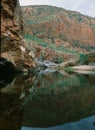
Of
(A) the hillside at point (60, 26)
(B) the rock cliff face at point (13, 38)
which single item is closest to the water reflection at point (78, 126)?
(B) the rock cliff face at point (13, 38)

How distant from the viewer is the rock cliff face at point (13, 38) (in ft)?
125

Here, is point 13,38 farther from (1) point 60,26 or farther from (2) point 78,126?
(1) point 60,26

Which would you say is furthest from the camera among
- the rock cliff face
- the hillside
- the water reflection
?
the hillside

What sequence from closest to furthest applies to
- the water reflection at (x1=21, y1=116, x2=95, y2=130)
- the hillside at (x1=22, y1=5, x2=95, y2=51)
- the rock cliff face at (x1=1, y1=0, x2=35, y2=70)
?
the water reflection at (x1=21, y1=116, x2=95, y2=130), the rock cliff face at (x1=1, y1=0, x2=35, y2=70), the hillside at (x1=22, y1=5, x2=95, y2=51)

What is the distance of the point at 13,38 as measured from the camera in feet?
137

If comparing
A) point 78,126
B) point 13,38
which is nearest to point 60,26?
point 13,38

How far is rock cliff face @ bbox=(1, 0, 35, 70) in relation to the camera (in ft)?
125

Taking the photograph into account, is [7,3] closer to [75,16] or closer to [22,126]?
[22,126]

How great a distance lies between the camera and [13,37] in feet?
137

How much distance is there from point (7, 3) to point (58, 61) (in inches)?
2686

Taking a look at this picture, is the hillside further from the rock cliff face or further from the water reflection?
the water reflection

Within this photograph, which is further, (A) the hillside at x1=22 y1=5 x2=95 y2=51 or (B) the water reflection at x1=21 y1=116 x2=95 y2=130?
(A) the hillside at x1=22 y1=5 x2=95 y2=51

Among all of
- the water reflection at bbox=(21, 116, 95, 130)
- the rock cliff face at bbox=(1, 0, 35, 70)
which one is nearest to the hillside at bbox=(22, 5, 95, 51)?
the rock cliff face at bbox=(1, 0, 35, 70)

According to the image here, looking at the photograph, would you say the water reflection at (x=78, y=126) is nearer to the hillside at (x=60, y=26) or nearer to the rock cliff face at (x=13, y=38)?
the rock cliff face at (x=13, y=38)
